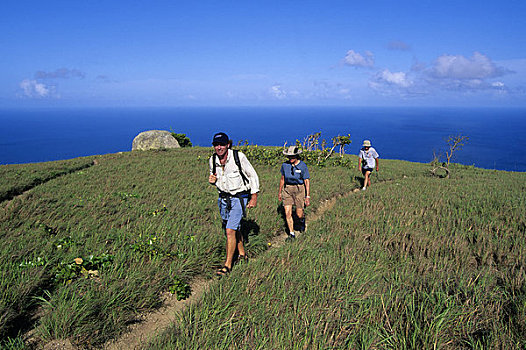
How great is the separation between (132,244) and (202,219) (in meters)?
2.56

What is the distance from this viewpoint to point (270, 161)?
20.7m

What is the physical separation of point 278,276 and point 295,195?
3.32 metres

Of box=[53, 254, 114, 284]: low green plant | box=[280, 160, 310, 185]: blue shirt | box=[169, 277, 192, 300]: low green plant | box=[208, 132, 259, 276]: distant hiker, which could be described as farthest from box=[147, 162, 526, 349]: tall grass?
box=[53, 254, 114, 284]: low green plant

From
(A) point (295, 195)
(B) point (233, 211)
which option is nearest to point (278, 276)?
(B) point (233, 211)

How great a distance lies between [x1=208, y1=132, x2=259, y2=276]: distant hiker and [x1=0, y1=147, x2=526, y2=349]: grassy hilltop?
0.62 meters

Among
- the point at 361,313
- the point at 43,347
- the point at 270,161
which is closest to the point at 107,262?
the point at 43,347

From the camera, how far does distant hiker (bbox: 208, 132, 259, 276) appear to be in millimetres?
5406

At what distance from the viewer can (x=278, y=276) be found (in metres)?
4.55

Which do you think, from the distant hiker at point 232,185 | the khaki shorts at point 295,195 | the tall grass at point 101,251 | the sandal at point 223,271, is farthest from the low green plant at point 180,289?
the khaki shorts at point 295,195

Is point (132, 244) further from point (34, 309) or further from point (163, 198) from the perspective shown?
point (163, 198)

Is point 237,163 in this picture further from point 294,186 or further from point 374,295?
point 374,295

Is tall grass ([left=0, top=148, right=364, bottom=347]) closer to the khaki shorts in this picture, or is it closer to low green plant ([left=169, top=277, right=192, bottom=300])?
low green plant ([left=169, top=277, right=192, bottom=300])

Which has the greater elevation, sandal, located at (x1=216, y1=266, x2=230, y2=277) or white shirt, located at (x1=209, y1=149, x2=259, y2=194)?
white shirt, located at (x1=209, y1=149, x2=259, y2=194)

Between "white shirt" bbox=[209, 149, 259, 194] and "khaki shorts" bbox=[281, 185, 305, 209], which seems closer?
"white shirt" bbox=[209, 149, 259, 194]
